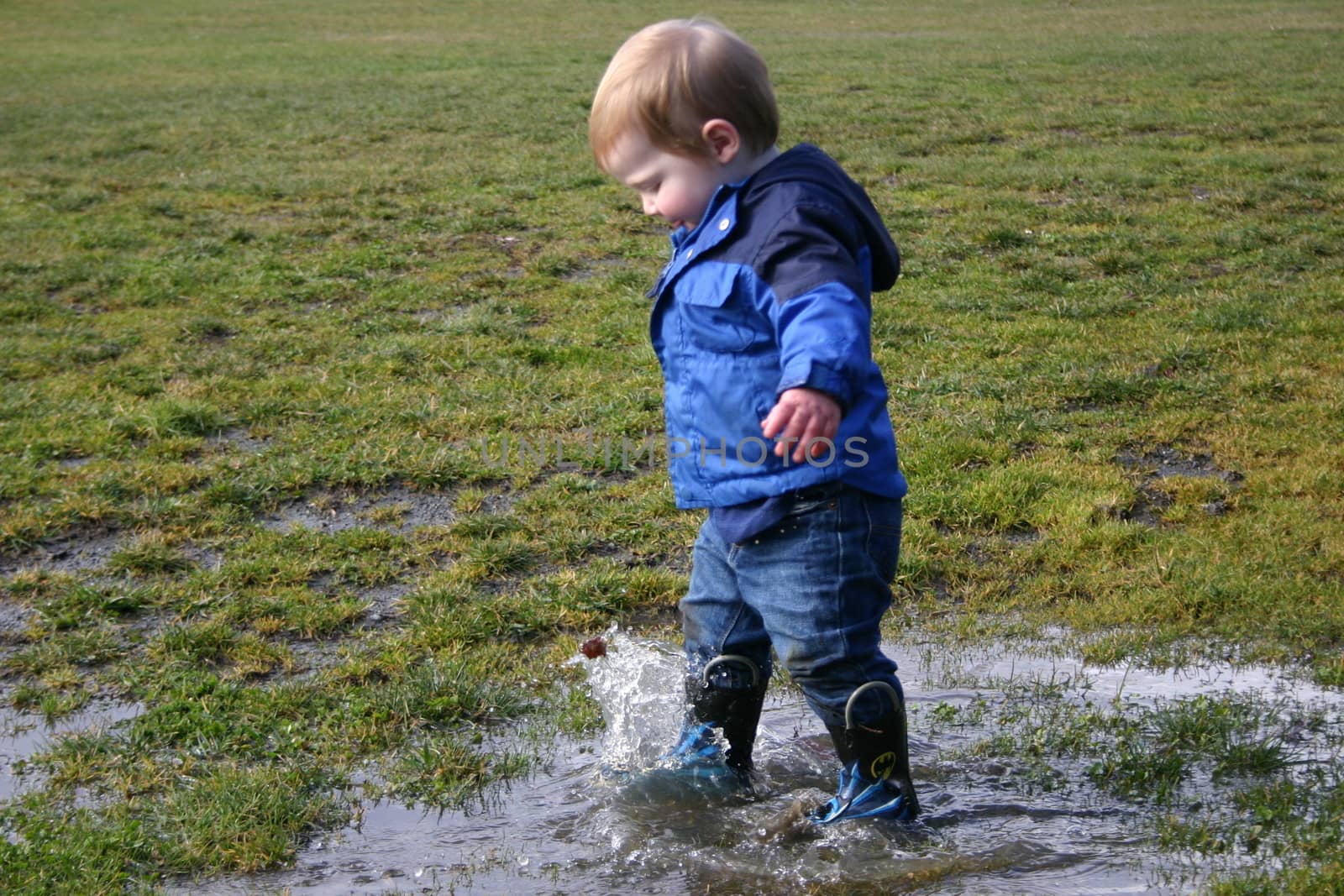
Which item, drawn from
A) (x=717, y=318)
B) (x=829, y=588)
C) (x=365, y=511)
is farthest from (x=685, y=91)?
(x=365, y=511)

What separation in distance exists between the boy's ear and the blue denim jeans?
69cm

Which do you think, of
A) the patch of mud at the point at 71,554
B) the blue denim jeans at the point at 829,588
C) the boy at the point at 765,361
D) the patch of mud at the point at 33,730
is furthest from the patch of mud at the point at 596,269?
the blue denim jeans at the point at 829,588

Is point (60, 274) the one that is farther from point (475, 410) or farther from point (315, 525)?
point (315, 525)

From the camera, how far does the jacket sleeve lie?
240 cm

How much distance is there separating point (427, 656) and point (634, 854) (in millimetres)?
1095

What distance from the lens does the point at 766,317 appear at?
2.61 m

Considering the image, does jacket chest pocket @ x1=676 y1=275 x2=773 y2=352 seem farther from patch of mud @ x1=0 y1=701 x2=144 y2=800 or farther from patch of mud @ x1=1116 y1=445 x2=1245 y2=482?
patch of mud @ x1=1116 y1=445 x2=1245 y2=482

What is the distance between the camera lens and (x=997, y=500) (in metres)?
4.60

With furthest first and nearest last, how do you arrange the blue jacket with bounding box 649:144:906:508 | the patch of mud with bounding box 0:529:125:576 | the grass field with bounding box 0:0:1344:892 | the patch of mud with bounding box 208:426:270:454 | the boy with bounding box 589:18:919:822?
the patch of mud with bounding box 208:426:270:454
the patch of mud with bounding box 0:529:125:576
the grass field with bounding box 0:0:1344:892
the boy with bounding box 589:18:919:822
the blue jacket with bounding box 649:144:906:508

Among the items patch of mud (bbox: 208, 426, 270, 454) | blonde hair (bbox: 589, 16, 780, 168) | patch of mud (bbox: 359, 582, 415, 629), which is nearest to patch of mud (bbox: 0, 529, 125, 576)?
patch of mud (bbox: 208, 426, 270, 454)

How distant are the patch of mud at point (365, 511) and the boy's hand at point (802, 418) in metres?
2.49

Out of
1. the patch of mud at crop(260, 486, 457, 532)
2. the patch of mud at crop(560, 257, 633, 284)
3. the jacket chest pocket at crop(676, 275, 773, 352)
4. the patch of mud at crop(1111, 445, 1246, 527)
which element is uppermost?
the jacket chest pocket at crop(676, 275, 773, 352)

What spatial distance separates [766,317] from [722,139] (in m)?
0.38

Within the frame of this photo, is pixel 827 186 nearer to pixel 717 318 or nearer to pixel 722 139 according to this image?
pixel 722 139
